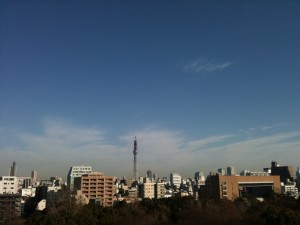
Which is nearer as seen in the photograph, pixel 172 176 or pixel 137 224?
pixel 137 224

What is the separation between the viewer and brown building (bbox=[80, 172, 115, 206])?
59062 millimetres

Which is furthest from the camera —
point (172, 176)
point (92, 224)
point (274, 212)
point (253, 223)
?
point (172, 176)

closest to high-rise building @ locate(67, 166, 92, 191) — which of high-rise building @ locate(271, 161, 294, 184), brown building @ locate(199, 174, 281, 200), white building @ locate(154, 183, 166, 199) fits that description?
white building @ locate(154, 183, 166, 199)

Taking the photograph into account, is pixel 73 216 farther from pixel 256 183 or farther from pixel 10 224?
pixel 256 183

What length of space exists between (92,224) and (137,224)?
10.8 feet

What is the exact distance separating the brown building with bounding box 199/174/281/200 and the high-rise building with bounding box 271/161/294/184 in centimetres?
3172

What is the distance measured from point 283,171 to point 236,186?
45.4 metres

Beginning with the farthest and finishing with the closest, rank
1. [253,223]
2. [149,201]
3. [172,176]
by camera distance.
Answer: [172,176]
[149,201]
[253,223]

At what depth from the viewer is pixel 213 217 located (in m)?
26.2

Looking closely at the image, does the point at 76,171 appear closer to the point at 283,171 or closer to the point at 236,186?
the point at 236,186

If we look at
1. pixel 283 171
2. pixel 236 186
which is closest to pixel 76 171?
pixel 236 186

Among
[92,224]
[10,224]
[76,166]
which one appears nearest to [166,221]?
[92,224]

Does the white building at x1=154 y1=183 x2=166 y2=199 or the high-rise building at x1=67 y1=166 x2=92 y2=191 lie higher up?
the high-rise building at x1=67 y1=166 x2=92 y2=191

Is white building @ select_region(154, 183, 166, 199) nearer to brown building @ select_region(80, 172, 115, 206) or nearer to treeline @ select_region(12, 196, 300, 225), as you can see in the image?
brown building @ select_region(80, 172, 115, 206)
